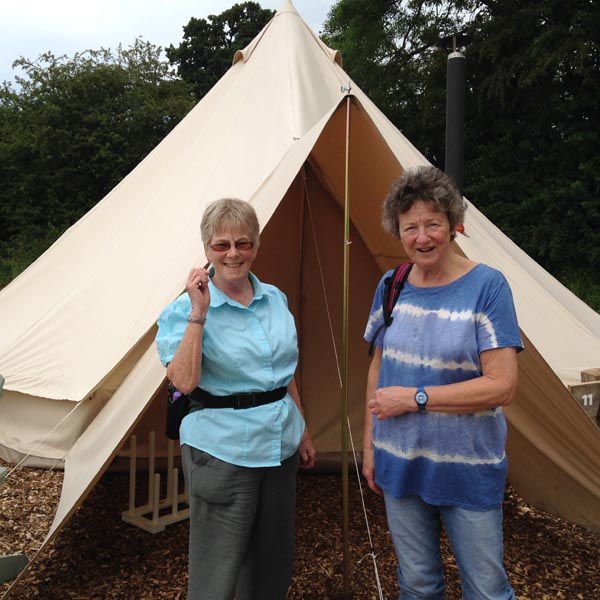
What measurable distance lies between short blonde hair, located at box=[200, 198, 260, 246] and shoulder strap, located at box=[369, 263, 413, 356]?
1.33 ft

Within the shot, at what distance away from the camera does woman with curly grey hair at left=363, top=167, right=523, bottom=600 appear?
1.47m

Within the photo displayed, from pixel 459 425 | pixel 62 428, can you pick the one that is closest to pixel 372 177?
pixel 459 425

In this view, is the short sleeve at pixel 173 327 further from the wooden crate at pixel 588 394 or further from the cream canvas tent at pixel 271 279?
the wooden crate at pixel 588 394

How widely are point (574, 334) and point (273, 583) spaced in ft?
8.46

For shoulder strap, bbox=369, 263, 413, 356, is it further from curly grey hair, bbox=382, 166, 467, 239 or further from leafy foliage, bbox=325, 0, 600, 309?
leafy foliage, bbox=325, 0, 600, 309

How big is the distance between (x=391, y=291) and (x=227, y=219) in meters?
0.50

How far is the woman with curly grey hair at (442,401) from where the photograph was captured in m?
1.47

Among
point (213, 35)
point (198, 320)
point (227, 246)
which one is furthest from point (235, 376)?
point (213, 35)

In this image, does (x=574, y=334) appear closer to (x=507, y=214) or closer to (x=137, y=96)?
(x=507, y=214)

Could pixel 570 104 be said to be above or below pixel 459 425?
above

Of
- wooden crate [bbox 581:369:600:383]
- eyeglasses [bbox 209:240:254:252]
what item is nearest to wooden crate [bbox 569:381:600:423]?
wooden crate [bbox 581:369:600:383]

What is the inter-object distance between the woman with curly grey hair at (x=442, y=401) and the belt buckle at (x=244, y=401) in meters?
0.32

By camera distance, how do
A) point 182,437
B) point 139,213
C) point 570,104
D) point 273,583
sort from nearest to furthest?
point 182,437
point 273,583
point 139,213
point 570,104

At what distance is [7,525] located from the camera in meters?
3.03
